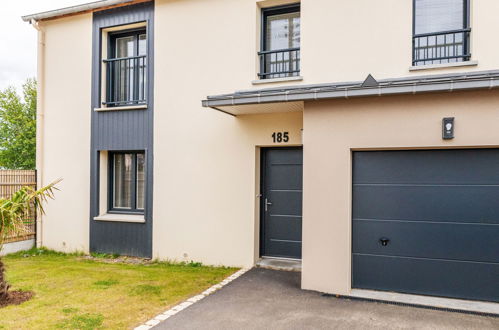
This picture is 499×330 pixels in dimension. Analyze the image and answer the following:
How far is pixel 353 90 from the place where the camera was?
17.3 ft

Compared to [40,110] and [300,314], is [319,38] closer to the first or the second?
[300,314]

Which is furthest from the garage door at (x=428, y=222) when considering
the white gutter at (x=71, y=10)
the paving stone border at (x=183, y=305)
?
the white gutter at (x=71, y=10)

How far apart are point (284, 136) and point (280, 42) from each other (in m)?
2.06

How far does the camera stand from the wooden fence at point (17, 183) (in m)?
8.84

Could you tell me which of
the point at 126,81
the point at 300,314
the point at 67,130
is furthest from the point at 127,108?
the point at 300,314

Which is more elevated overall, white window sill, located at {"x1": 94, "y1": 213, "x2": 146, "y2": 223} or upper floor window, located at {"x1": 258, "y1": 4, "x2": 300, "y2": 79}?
upper floor window, located at {"x1": 258, "y1": 4, "x2": 300, "y2": 79}

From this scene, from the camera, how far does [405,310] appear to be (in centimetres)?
491

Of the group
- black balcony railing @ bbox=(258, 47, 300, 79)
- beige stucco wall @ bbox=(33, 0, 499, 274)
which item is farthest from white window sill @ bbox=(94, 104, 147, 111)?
black balcony railing @ bbox=(258, 47, 300, 79)

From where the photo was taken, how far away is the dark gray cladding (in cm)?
823

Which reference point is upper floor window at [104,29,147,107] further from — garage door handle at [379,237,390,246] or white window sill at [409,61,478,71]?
garage door handle at [379,237,390,246]

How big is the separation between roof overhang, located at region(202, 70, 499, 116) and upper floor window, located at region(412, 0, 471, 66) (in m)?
0.74

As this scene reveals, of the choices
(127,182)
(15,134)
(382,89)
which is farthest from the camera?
A: (15,134)

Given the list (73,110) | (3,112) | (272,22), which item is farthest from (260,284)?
(3,112)

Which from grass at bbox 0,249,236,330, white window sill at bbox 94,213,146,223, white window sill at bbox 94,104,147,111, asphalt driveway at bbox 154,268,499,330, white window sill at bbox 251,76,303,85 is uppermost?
white window sill at bbox 251,76,303,85
